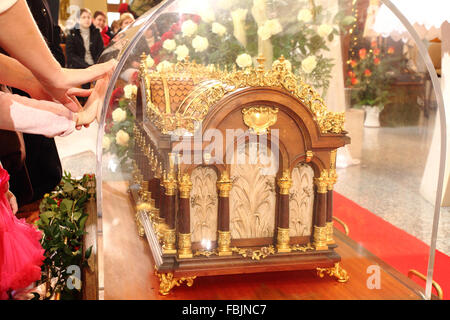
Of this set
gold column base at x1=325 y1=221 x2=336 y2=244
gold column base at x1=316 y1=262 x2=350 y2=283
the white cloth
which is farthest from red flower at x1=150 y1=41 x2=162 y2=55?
gold column base at x1=316 y1=262 x2=350 y2=283

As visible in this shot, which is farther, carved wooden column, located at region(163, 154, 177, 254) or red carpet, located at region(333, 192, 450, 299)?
red carpet, located at region(333, 192, 450, 299)

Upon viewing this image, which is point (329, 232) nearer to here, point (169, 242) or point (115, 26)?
Answer: point (169, 242)

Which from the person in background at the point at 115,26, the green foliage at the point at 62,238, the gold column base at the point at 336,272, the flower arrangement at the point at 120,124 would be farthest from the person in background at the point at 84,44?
the gold column base at the point at 336,272

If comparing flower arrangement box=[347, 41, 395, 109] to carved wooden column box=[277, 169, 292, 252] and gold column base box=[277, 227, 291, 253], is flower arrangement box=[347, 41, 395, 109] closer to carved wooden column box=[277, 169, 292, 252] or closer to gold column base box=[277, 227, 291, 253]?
carved wooden column box=[277, 169, 292, 252]

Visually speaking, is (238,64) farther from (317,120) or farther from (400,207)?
(400,207)

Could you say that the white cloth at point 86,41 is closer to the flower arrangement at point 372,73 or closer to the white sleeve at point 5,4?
the white sleeve at point 5,4

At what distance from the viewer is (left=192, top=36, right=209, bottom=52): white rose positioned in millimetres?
1725

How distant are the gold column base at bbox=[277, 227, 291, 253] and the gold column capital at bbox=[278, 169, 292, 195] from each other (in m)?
0.14

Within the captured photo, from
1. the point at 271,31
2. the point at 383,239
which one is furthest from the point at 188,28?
the point at 383,239

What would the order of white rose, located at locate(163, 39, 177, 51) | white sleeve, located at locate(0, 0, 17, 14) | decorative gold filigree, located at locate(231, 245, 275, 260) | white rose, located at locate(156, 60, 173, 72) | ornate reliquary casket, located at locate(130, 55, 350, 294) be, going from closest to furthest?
1. white sleeve, located at locate(0, 0, 17, 14)
2. ornate reliquary casket, located at locate(130, 55, 350, 294)
3. decorative gold filigree, located at locate(231, 245, 275, 260)
4. white rose, located at locate(163, 39, 177, 51)
5. white rose, located at locate(156, 60, 173, 72)

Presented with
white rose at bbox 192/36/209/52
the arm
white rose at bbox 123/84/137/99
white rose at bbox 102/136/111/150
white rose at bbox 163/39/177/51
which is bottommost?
white rose at bbox 102/136/111/150

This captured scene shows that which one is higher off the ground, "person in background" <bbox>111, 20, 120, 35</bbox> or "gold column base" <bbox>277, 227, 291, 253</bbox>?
"person in background" <bbox>111, 20, 120, 35</bbox>
